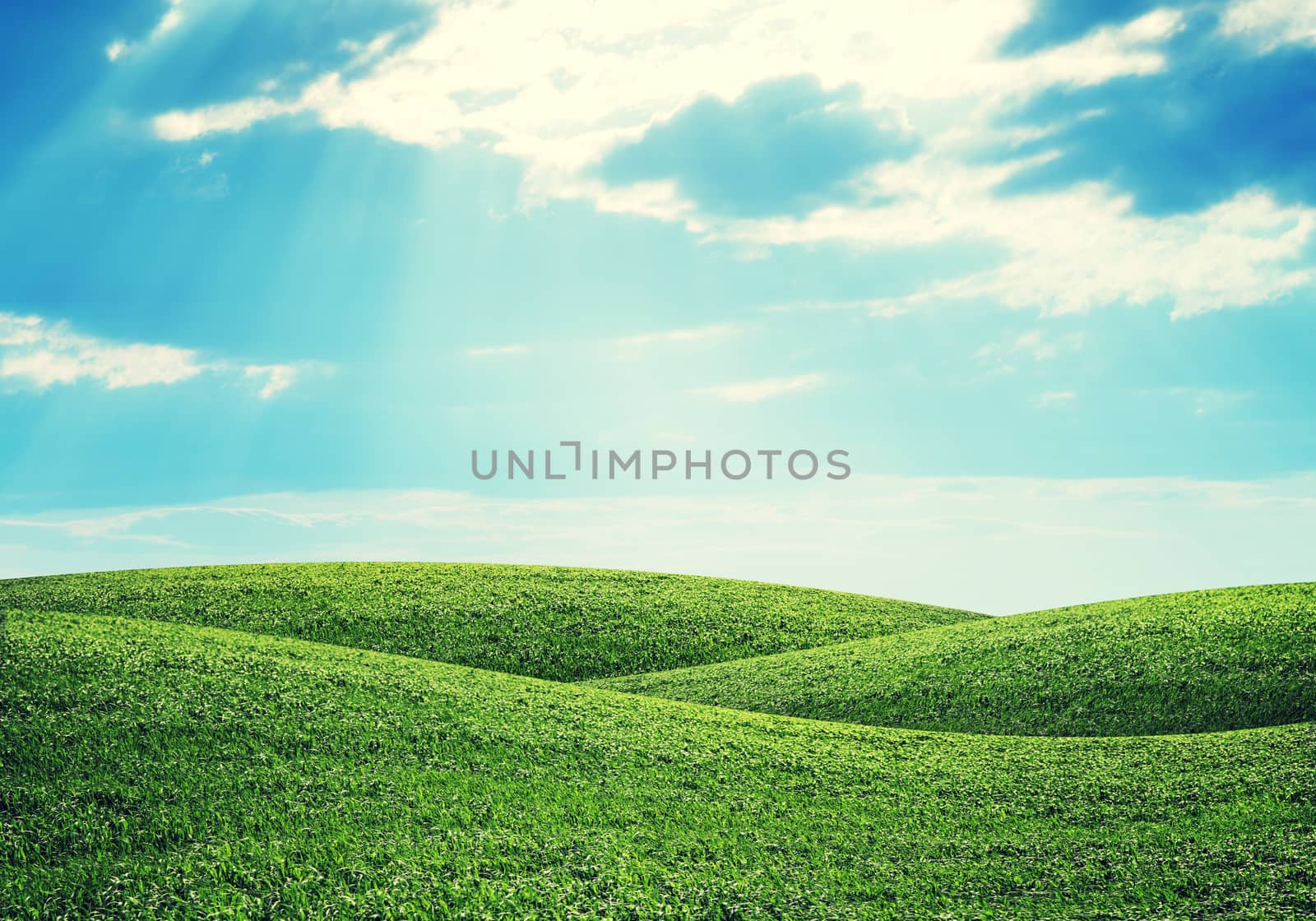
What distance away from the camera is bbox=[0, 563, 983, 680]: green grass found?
19.0 m

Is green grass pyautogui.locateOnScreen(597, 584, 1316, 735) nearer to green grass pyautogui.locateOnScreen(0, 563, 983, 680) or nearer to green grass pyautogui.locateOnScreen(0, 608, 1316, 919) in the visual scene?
green grass pyautogui.locateOnScreen(0, 608, 1316, 919)

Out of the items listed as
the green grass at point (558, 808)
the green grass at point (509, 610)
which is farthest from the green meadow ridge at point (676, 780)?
the green grass at point (509, 610)

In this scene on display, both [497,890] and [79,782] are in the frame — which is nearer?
[497,890]

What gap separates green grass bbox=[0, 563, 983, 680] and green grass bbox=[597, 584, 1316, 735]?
6.33 ft

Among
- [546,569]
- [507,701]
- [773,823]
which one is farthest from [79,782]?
[546,569]

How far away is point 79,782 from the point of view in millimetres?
8461

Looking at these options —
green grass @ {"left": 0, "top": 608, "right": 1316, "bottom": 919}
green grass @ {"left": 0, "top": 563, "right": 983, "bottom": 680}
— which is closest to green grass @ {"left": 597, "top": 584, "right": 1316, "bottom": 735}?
green grass @ {"left": 0, "top": 608, "right": 1316, "bottom": 919}

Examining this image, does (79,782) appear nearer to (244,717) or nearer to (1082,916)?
(244,717)

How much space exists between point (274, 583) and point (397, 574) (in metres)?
2.89

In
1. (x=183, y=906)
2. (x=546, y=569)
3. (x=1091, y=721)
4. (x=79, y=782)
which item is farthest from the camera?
(x=546, y=569)

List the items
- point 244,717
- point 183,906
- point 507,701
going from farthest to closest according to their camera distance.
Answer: point 507,701, point 244,717, point 183,906

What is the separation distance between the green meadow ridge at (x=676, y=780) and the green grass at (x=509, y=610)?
2.52 metres

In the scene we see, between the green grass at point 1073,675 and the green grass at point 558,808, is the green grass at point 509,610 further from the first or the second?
the green grass at point 558,808

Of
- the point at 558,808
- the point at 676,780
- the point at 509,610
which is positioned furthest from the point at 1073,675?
the point at 509,610
